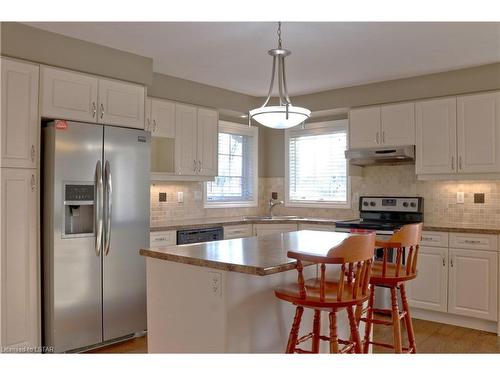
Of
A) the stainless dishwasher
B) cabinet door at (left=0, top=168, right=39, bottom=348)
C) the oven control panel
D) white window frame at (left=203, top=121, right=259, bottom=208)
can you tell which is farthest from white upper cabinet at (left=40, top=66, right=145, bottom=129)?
the oven control panel

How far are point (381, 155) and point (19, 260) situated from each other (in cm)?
346

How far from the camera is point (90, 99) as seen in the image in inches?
143

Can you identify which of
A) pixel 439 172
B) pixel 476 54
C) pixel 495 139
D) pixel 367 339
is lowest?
pixel 367 339

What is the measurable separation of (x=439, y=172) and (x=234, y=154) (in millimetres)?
2560

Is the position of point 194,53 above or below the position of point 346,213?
above

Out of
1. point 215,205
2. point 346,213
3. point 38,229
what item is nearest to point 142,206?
point 38,229

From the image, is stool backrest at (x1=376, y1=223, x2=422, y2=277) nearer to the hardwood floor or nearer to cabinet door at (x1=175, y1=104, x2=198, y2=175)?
the hardwood floor

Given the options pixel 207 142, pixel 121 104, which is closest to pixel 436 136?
pixel 207 142

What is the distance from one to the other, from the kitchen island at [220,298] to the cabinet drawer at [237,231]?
6.79 ft

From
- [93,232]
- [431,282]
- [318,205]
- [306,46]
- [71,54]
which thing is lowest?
[431,282]

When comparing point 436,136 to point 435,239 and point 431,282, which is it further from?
point 431,282

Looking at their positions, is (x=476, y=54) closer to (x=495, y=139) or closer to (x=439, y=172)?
(x=495, y=139)

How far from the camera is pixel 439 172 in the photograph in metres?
4.46
